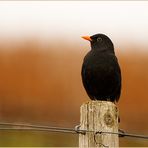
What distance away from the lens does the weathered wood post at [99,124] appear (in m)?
5.88

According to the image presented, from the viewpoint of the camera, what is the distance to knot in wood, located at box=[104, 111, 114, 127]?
→ 5.91 m

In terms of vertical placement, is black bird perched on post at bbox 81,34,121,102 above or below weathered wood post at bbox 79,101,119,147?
above

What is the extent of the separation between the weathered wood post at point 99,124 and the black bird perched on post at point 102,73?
2.26 m

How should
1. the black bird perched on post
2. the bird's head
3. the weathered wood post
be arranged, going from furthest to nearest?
the bird's head
the black bird perched on post
the weathered wood post

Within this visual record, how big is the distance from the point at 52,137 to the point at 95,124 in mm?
7619

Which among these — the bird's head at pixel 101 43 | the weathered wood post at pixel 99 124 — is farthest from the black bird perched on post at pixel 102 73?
the weathered wood post at pixel 99 124

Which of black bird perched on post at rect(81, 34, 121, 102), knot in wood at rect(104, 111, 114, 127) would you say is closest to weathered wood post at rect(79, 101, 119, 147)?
knot in wood at rect(104, 111, 114, 127)

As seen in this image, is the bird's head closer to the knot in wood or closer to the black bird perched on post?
the black bird perched on post

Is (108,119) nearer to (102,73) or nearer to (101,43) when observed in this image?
(102,73)

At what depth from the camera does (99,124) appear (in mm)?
5898

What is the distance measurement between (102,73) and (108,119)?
235 cm

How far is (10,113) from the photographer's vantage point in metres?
12.9

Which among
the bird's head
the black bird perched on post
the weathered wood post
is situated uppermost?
the bird's head

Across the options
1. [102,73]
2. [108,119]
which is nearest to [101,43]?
[102,73]
